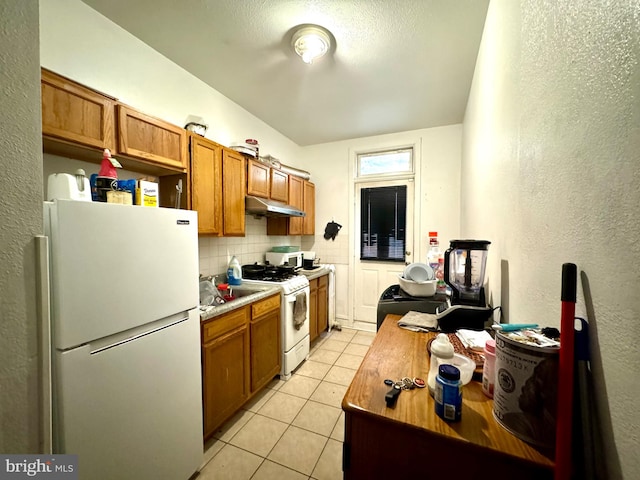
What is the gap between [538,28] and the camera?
2.58 ft

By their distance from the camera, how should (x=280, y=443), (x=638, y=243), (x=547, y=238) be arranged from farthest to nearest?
(x=280, y=443) → (x=547, y=238) → (x=638, y=243)

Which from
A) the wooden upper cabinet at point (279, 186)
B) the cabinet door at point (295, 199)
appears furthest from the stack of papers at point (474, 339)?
the cabinet door at point (295, 199)

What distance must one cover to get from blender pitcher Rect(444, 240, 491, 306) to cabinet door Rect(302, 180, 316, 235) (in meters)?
2.37

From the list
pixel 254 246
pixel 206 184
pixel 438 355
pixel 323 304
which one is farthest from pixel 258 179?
pixel 438 355

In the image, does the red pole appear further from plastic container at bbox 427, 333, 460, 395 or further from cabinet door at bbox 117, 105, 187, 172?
cabinet door at bbox 117, 105, 187, 172

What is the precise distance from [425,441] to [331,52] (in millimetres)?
2259

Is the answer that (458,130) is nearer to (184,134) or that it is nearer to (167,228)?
(184,134)

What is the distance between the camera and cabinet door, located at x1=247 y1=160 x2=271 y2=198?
2.46 m

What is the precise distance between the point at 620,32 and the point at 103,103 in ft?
6.63

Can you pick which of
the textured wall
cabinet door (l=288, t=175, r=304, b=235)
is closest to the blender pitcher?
the textured wall

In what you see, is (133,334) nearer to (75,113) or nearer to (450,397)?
(75,113)

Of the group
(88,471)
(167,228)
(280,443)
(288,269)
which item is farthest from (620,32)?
(288,269)

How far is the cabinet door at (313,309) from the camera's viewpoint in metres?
2.94

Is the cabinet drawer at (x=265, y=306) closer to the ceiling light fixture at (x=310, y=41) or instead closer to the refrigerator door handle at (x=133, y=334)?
the refrigerator door handle at (x=133, y=334)
